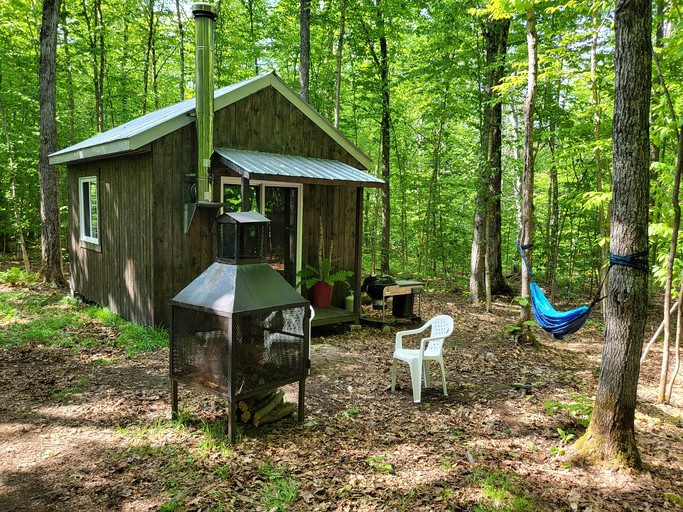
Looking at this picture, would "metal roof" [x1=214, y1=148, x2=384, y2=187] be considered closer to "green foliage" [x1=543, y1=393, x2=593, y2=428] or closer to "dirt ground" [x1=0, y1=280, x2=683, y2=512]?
Answer: "dirt ground" [x1=0, y1=280, x2=683, y2=512]

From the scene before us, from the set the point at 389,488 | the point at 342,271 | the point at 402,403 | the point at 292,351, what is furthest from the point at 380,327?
the point at 389,488

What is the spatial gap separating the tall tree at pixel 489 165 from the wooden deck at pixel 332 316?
305 centimetres

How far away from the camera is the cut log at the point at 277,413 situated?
12.6ft

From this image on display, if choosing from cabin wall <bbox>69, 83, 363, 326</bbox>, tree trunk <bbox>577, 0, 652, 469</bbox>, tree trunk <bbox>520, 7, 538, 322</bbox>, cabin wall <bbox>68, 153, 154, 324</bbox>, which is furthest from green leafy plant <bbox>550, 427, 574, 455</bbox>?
cabin wall <bbox>68, 153, 154, 324</bbox>

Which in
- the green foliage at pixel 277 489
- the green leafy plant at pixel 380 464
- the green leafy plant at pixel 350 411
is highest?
the green foliage at pixel 277 489

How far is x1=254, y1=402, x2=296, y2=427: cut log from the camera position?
152 inches

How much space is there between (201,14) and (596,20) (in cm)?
544

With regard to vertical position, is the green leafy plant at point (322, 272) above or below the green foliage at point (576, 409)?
above

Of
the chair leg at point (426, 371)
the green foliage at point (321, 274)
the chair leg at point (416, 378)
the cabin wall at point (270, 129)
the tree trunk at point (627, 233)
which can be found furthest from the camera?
the green foliage at point (321, 274)

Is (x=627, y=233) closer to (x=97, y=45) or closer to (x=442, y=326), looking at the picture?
(x=442, y=326)

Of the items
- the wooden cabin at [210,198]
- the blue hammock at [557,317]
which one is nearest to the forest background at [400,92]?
the blue hammock at [557,317]

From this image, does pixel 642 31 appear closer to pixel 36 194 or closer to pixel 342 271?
pixel 342 271

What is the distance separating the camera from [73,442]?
11.5 ft

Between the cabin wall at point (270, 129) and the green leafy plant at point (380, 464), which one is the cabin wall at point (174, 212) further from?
the green leafy plant at point (380, 464)
